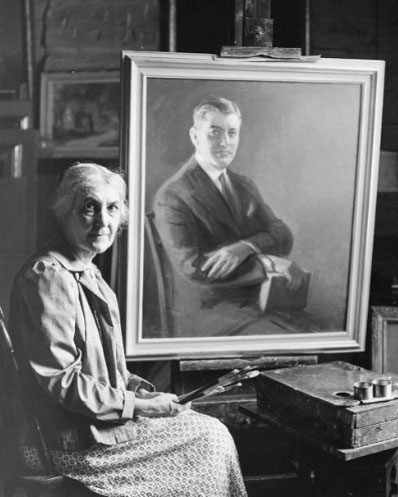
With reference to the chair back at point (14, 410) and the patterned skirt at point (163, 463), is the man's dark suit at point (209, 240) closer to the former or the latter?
the patterned skirt at point (163, 463)

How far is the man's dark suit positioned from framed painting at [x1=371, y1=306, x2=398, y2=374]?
52cm

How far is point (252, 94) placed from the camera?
282cm

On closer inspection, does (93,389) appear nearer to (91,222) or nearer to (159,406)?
(159,406)

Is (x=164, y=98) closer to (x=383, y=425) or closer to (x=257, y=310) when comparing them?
(x=257, y=310)

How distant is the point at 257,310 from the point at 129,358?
0.55 meters

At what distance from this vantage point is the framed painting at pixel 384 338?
3.10 metres

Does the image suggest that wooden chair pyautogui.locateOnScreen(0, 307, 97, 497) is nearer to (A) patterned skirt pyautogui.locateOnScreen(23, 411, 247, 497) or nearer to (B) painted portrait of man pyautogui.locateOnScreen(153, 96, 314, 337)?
(A) patterned skirt pyautogui.locateOnScreen(23, 411, 247, 497)

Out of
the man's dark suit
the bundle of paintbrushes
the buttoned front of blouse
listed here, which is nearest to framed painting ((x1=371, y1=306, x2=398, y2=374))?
the man's dark suit

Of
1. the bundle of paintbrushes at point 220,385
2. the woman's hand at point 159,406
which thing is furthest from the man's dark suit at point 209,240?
the woman's hand at point 159,406

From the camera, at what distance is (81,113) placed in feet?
9.04

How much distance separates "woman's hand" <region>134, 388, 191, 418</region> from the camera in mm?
2492

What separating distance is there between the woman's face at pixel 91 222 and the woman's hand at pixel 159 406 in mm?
533

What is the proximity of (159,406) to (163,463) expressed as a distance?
19cm

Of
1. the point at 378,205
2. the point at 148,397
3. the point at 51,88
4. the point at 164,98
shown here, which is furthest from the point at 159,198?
the point at 378,205
